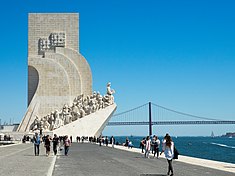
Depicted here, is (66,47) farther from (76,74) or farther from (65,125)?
(65,125)

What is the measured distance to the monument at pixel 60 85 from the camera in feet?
111

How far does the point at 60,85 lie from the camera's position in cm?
3666

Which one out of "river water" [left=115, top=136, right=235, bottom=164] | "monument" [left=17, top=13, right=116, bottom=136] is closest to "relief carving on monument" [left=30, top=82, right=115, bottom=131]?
"monument" [left=17, top=13, right=116, bottom=136]

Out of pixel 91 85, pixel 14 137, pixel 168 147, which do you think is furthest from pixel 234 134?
pixel 168 147

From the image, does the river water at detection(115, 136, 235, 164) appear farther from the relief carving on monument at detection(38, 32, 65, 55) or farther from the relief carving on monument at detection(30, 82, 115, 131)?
the relief carving on monument at detection(38, 32, 65, 55)

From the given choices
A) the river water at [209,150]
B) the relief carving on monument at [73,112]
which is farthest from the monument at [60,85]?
the river water at [209,150]

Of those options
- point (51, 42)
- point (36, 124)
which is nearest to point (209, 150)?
point (36, 124)

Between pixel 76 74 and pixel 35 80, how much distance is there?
348cm

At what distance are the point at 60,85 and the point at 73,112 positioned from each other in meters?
3.58

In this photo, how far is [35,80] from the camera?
3778cm

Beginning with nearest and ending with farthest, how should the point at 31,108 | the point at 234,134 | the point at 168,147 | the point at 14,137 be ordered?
the point at 168,147
the point at 14,137
the point at 31,108
the point at 234,134

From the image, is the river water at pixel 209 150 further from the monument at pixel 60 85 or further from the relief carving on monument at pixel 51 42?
the relief carving on monument at pixel 51 42

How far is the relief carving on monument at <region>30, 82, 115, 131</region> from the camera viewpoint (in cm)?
3372

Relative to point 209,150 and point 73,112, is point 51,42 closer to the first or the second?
point 73,112
